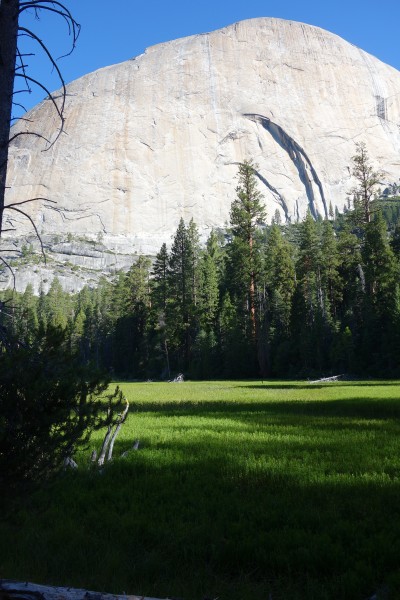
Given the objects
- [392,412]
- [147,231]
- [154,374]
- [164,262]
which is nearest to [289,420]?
[392,412]

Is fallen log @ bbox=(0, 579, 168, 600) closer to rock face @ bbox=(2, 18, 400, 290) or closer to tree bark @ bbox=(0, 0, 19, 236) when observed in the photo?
tree bark @ bbox=(0, 0, 19, 236)

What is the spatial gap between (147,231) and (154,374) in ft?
413

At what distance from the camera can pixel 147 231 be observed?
7343 inches

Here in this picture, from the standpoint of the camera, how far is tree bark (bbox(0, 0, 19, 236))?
447 centimetres

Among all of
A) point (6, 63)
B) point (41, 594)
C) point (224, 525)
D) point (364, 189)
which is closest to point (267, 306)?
point (364, 189)

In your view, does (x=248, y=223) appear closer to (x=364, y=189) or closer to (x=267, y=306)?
(x=364, y=189)

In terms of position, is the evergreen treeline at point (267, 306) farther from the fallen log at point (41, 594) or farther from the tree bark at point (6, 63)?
the fallen log at point (41, 594)

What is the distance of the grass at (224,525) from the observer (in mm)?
4105

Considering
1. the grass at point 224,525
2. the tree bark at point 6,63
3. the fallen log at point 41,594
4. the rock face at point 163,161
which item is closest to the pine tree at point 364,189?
the grass at point 224,525

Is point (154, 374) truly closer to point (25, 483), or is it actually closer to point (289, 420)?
point (289, 420)

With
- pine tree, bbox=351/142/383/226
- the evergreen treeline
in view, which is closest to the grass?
the evergreen treeline

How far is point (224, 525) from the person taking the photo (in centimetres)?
511

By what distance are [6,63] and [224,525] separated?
4.97 meters

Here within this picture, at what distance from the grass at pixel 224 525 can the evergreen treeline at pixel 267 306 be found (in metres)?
36.9
